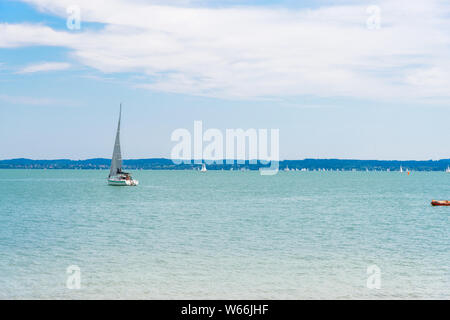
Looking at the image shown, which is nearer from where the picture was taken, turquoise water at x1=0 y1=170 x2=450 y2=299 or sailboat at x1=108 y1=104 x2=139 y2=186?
turquoise water at x1=0 y1=170 x2=450 y2=299

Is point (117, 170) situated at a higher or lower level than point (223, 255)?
higher

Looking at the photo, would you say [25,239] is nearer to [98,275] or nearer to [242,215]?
[98,275]

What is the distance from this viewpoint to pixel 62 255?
3650 cm

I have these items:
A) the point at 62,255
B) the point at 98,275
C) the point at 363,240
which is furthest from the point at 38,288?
the point at 363,240

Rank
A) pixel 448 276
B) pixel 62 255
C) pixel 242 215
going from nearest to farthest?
1. pixel 448 276
2. pixel 62 255
3. pixel 242 215

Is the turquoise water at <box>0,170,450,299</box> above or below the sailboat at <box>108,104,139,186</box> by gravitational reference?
below

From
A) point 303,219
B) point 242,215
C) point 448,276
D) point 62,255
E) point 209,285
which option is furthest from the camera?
point 242,215

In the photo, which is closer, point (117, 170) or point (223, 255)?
point (223, 255)

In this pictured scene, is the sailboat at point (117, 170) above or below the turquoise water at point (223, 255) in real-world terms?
above

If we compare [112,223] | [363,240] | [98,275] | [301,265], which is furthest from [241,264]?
[112,223]

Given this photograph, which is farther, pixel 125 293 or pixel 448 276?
pixel 448 276

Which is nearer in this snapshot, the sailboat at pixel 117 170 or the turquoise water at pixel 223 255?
the turquoise water at pixel 223 255

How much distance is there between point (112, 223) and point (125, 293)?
3411cm

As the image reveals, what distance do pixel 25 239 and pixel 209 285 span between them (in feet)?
74.0
